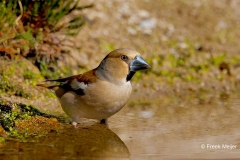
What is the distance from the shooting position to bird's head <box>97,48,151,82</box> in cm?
647

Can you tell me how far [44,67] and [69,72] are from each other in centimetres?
43

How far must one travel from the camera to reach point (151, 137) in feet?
19.9

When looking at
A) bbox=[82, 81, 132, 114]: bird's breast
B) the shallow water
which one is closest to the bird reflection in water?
the shallow water

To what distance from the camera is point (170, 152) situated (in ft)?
17.7

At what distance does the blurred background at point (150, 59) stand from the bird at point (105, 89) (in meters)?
0.31

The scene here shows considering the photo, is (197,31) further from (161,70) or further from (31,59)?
(31,59)

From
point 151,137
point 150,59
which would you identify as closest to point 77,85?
point 151,137

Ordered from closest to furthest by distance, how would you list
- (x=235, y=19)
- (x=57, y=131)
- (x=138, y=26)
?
(x=57, y=131)
(x=138, y=26)
(x=235, y=19)

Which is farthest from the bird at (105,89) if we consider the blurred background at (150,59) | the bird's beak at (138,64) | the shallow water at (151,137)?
the blurred background at (150,59)

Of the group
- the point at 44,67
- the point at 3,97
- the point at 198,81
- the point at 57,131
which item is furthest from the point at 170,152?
the point at 198,81

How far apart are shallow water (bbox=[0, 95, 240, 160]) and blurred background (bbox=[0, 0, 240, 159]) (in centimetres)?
1

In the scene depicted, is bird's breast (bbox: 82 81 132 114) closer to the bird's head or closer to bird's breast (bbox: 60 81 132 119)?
bird's breast (bbox: 60 81 132 119)

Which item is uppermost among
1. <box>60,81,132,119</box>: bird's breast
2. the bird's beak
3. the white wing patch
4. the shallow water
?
the bird's beak

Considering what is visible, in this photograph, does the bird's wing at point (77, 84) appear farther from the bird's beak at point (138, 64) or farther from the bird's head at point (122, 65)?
the bird's beak at point (138, 64)
